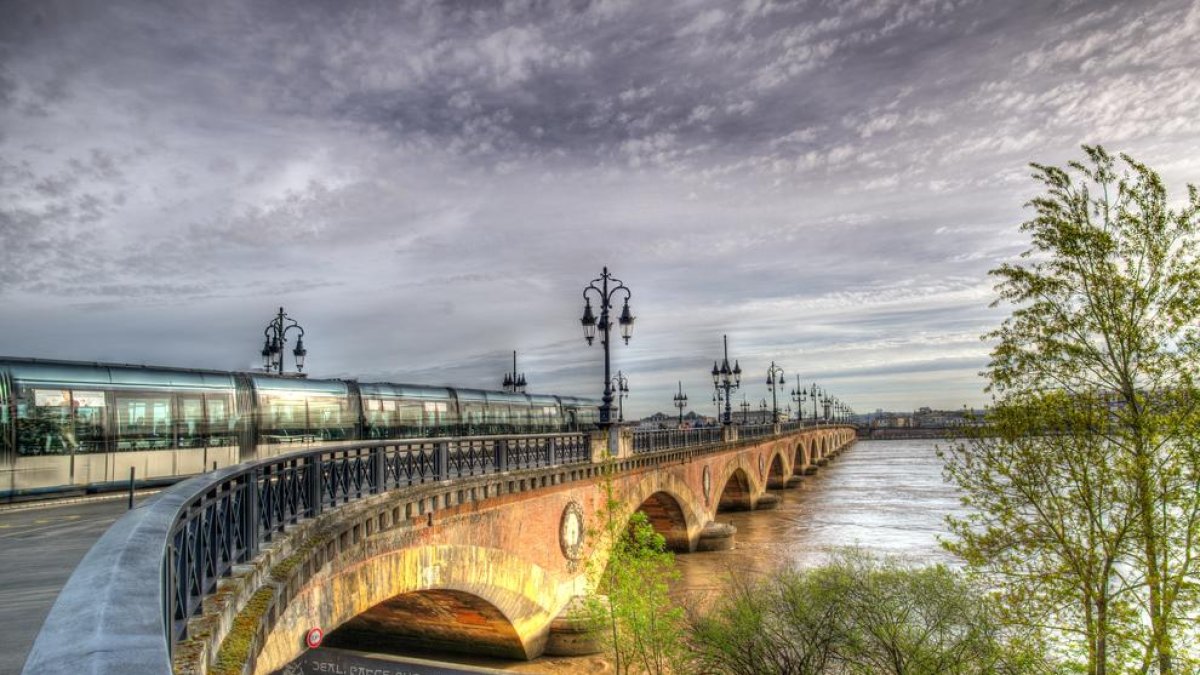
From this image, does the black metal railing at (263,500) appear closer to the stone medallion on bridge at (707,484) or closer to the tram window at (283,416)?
the tram window at (283,416)

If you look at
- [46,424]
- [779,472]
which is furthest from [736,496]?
[46,424]

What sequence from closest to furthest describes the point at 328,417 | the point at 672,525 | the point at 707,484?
the point at 328,417
the point at 672,525
the point at 707,484

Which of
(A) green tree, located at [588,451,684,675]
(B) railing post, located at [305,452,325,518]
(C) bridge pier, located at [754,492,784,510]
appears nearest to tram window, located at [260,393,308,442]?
(A) green tree, located at [588,451,684,675]

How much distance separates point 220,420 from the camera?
62.1 feet

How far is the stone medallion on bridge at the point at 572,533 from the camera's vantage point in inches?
723

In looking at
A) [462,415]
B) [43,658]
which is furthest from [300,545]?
[462,415]

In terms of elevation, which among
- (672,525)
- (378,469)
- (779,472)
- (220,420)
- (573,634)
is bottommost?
(779,472)

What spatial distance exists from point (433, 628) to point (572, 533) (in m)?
4.10

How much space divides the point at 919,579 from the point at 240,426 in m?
18.0

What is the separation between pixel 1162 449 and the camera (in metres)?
14.2

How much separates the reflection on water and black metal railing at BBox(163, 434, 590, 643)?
422 inches

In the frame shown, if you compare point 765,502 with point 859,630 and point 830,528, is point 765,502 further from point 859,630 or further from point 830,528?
point 859,630

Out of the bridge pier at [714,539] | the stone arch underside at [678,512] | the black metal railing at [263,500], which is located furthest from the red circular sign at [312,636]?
the bridge pier at [714,539]

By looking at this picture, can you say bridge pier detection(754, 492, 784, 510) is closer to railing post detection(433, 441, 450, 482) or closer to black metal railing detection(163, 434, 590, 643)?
black metal railing detection(163, 434, 590, 643)
